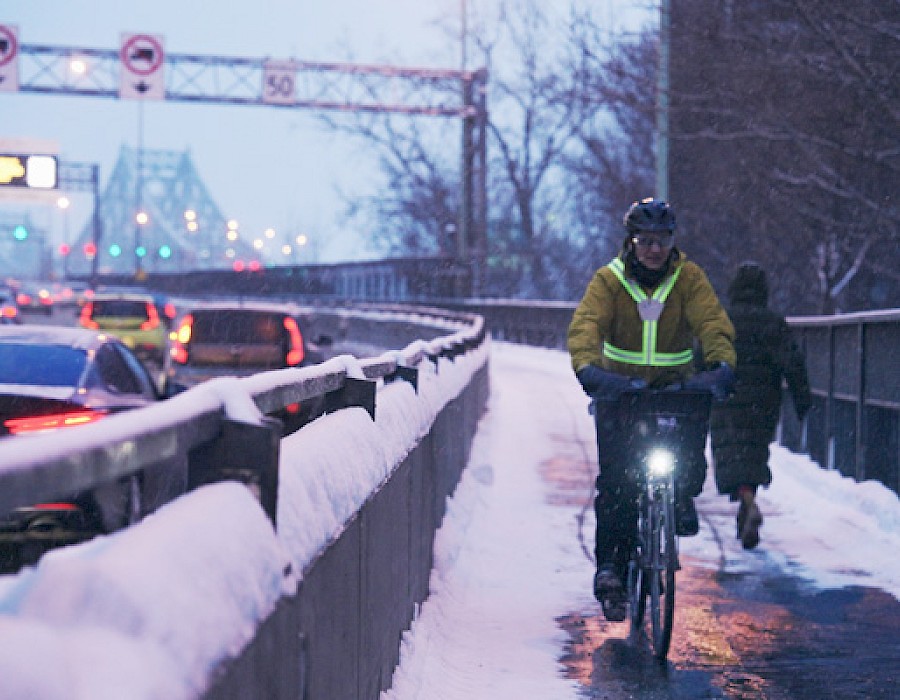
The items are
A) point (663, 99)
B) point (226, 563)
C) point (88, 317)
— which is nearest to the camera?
point (226, 563)

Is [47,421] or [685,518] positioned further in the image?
[47,421]

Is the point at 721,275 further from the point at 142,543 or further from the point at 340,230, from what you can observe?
the point at 142,543

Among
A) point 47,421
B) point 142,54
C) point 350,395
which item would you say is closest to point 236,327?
point 47,421

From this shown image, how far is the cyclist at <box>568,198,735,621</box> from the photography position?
24.2 feet

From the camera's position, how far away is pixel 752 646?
7.54 meters

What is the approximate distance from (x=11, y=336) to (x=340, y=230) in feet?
192

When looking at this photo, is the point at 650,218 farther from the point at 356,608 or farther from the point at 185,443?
the point at 185,443

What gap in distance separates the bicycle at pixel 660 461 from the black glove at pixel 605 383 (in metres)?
0.08

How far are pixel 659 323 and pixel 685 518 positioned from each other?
2.98 ft

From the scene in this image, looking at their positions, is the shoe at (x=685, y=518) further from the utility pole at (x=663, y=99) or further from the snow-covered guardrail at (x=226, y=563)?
the utility pole at (x=663, y=99)

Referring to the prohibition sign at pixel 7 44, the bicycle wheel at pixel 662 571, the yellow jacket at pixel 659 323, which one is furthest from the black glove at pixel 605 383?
the prohibition sign at pixel 7 44

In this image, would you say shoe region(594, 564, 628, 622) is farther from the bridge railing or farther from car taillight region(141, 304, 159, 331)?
car taillight region(141, 304, 159, 331)

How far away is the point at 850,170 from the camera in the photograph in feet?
84.8

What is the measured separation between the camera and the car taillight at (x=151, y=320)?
32875 mm
